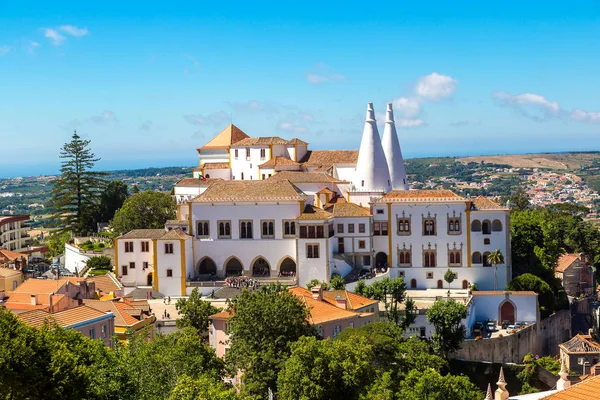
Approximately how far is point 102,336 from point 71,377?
12.2 meters

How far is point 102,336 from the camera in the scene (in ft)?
130

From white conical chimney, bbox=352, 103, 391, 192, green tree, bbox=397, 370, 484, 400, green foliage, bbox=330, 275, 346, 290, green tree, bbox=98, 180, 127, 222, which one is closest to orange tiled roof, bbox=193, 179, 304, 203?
white conical chimney, bbox=352, 103, 391, 192

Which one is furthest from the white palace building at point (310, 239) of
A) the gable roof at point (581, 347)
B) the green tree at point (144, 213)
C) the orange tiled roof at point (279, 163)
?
the orange tiled roof at point (279, 163)

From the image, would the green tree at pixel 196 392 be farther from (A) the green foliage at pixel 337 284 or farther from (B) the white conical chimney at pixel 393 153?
(B) the white conical chimney at pixel 393 153

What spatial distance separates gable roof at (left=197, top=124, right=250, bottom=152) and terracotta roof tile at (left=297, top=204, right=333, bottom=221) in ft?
54.9

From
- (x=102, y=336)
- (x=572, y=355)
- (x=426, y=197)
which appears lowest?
(x=572, y=355)

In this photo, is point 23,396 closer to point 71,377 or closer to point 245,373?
point 71,377

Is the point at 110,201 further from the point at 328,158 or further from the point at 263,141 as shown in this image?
the point at 328,158

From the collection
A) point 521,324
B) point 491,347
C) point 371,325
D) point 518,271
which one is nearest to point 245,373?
point 371,325

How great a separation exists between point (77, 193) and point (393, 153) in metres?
27.6

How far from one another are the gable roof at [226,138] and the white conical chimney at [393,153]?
556 inches

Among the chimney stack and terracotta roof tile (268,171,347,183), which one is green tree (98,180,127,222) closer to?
terracotta roof tile (268,171,347,183)

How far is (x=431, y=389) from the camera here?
31.3m

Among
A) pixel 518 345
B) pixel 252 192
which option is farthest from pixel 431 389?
pixel 252 192
